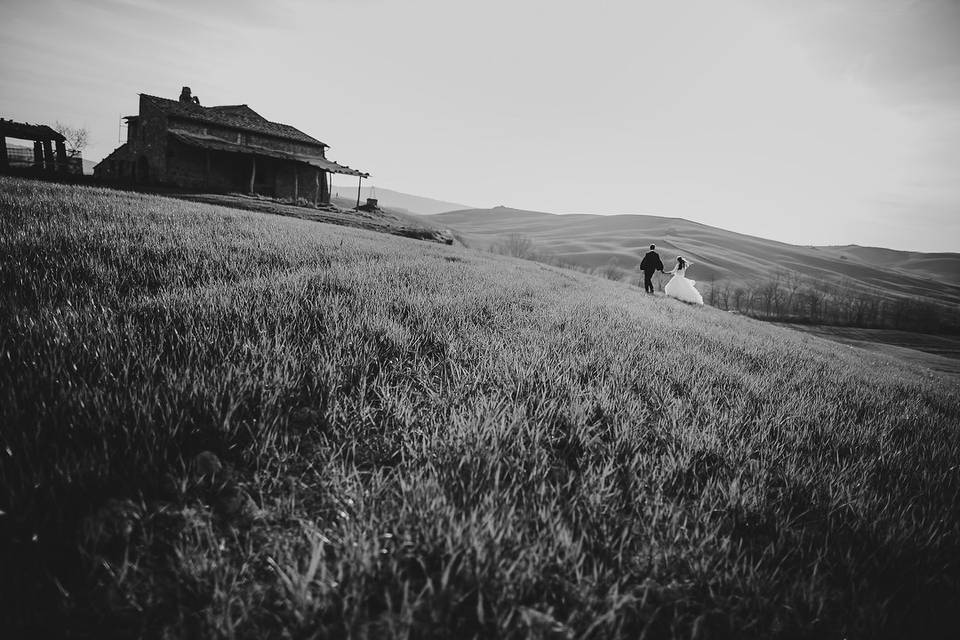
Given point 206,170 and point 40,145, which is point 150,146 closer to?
point 206,170

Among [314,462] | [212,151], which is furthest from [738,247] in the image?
[314,462]

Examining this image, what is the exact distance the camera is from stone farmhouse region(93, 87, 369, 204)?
28.8m

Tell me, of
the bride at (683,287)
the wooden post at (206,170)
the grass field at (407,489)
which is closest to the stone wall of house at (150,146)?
the wooden post at (206,170)

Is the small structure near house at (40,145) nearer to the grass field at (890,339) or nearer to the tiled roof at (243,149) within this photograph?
the tiled roof at (243,149)

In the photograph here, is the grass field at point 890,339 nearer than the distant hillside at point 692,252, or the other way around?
the grass field at point 890,339

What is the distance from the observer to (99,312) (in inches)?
102

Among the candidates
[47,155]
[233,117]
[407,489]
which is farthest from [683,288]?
[47,155]

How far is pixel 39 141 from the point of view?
27.8 metres

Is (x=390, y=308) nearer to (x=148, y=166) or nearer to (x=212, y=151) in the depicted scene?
(x=212, y=151)

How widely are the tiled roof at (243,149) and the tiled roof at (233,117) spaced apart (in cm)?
157

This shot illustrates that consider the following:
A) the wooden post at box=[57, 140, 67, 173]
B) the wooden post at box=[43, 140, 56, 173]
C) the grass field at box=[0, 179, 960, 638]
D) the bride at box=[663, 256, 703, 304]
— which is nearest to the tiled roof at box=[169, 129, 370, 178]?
the wooden post at box=[43, 140, 56, 173]

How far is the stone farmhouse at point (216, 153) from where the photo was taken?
28812 mm

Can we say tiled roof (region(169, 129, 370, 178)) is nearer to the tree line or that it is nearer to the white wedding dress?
the white wedding dress

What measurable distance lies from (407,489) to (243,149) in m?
37.8
